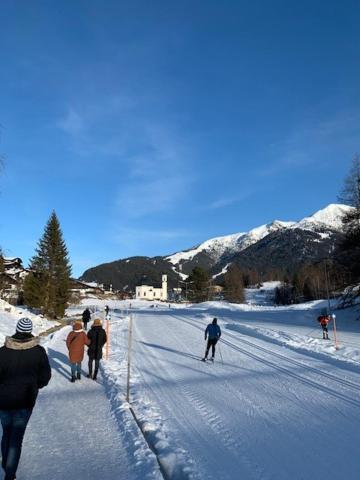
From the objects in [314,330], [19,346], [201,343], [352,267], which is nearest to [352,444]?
[19,346]

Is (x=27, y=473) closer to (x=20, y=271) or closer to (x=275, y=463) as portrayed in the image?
(x=275, y=463)

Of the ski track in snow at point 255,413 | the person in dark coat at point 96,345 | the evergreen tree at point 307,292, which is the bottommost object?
Result: the ski track in snow at point 255,413

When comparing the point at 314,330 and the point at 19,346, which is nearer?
the point at 19,346

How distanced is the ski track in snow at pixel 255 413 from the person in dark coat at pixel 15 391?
235 cm

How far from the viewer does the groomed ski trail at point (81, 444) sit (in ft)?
19.0

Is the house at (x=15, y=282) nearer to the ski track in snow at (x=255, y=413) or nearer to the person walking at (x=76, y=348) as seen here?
the ski track in snow at (x=255, y=413)

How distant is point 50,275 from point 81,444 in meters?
41.2

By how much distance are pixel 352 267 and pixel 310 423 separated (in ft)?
84.1

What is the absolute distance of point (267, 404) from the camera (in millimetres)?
9828

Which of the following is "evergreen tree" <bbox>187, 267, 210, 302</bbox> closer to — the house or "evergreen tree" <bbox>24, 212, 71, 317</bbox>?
the house

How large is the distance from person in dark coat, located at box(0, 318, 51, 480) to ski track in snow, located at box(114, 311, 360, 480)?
2348mm

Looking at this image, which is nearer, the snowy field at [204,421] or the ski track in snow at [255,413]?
the snowy field at [204,421]

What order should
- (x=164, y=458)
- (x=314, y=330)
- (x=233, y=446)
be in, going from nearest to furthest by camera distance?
(x=164, y=458), (x=233, y=446), (x=314, y=330)

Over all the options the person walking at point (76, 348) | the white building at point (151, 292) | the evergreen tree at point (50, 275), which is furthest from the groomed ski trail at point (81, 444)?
the white building at point (151, 292)
